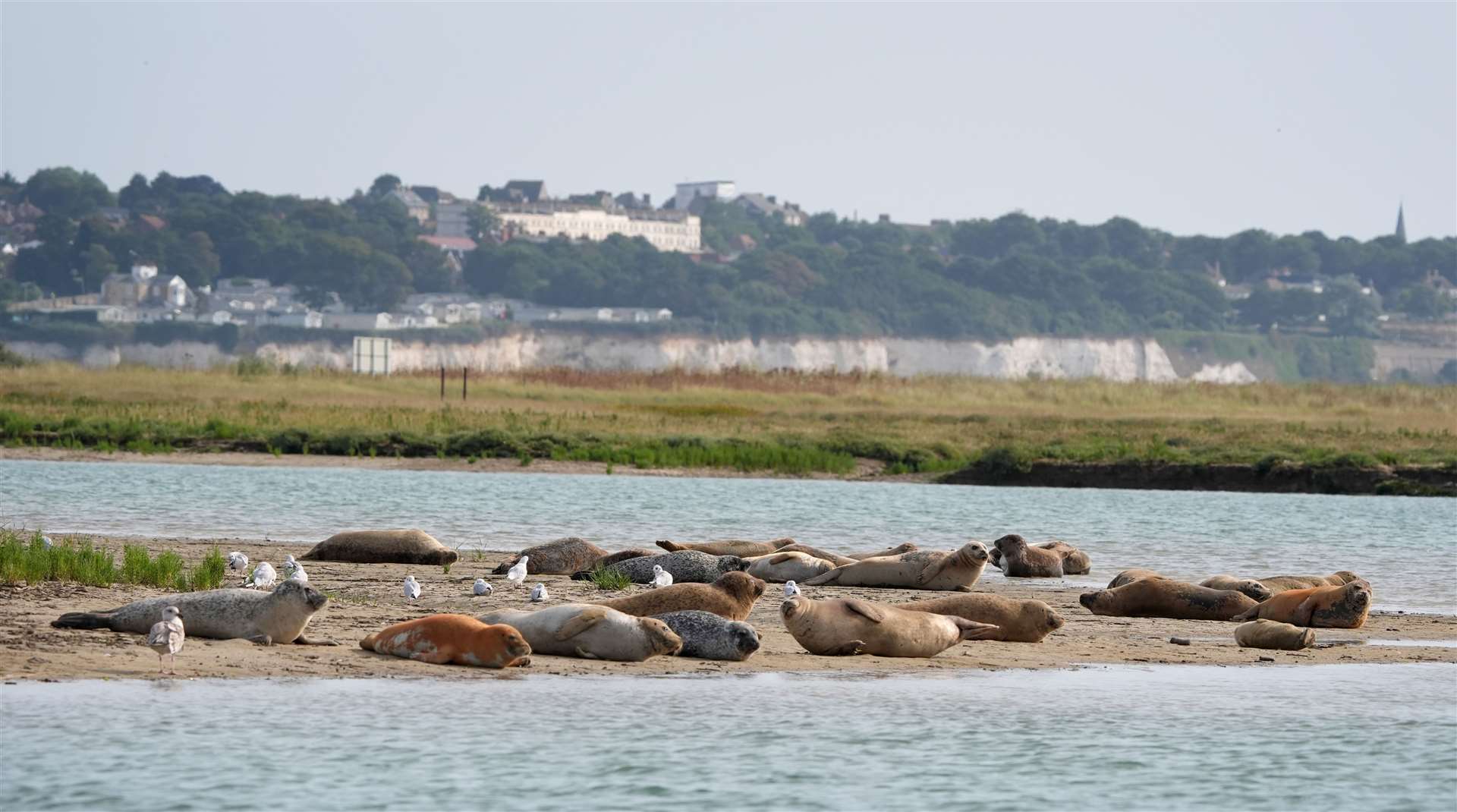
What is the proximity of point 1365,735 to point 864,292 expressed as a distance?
15841cm

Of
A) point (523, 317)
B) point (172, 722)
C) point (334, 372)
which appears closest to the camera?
point (172, 722)

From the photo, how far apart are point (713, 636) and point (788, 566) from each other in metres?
4.53

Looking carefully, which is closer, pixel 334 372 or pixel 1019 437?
pixel 1019 437

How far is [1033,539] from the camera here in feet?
74.0

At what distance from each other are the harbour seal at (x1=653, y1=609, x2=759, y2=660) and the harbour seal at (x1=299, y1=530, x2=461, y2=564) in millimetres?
5309

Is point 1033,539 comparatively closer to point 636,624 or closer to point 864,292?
point 636,624

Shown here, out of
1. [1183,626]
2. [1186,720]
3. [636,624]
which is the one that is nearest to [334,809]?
[636,624]

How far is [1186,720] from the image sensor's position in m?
10.3

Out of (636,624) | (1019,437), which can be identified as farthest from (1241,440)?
(636,624)

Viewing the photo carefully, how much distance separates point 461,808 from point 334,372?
47.4 metres

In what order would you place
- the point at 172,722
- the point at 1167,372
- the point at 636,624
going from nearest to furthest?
1. the point at 172,722
2. the point at 636,624
3. the point at 1167,372

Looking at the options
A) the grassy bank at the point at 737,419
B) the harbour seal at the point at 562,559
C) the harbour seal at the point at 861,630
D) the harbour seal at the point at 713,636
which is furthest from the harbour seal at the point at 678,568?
the grassy bank at the point at 737,419

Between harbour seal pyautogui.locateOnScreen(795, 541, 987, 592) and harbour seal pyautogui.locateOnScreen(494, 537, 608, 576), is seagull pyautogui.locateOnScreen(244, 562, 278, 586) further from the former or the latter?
harbour seal pyautogui.locateOnScreen(795, 541, 987, 592)

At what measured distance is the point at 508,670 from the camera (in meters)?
11.1
